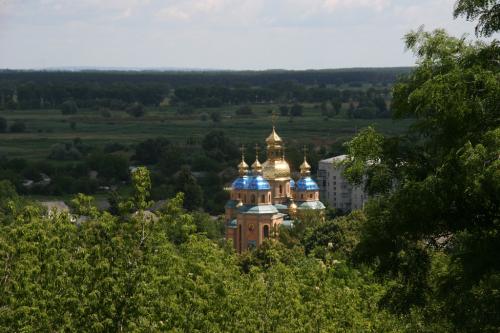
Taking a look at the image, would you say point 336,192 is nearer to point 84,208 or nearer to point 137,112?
point 84,208

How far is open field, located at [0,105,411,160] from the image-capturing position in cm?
13862

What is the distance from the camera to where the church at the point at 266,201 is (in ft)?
198

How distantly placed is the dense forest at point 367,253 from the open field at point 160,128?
9950 centimetres

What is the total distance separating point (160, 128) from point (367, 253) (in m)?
150

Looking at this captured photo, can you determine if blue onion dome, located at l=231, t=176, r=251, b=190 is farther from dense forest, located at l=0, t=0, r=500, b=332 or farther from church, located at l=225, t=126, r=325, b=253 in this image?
dense forest, located at l=0, t=0, r=500, b=332

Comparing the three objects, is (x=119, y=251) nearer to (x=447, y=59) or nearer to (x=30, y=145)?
(x=447, y=59)

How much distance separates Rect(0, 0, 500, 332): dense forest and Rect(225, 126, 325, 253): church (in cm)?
3298

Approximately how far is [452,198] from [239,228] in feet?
148

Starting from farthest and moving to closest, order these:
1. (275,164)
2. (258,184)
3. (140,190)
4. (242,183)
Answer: (275,164) < (242,183) < (258,184) < (140,190)

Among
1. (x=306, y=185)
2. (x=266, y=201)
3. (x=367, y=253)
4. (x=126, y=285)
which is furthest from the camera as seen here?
(x=306, y=185)

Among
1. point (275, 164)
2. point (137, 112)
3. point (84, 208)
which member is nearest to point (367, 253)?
point (84, 208)

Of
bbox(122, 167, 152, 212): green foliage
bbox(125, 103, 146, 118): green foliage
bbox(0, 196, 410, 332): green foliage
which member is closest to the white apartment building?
bbox(0, 196, 410, 332): green foliage

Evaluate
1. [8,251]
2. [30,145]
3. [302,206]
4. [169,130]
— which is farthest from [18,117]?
[8,251]

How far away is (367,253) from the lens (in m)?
16.9
